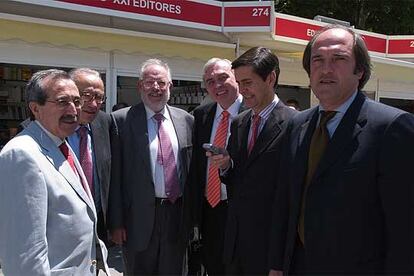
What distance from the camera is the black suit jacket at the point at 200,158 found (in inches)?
127

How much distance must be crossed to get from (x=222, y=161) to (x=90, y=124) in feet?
3.00

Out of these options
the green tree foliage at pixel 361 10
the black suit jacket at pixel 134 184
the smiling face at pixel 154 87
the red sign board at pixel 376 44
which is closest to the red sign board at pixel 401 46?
the red sign board at pixel 376 44

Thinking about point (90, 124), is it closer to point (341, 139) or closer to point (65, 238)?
point (65, 238)

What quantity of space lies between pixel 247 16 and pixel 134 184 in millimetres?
5605

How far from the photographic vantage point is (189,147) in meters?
3.27

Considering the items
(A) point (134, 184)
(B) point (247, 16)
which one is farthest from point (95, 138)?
(B) point (247, 16)

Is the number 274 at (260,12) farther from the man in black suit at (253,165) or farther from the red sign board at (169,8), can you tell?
the man in black suit at (253,165)

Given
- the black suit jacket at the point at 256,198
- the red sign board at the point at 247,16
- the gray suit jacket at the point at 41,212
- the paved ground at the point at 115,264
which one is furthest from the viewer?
the red sign board at the point at 247,16

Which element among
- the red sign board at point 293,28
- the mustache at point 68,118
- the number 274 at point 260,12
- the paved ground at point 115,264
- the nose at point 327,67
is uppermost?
the number 274 at point 260,12

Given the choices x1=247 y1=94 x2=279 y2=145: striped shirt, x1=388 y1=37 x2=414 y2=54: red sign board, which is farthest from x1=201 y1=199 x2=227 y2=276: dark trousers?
x1=388 y1=37 x2=414 y2=54: red sign board

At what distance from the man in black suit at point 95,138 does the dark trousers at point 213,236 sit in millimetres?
704

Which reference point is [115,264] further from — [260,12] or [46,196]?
[260,12]

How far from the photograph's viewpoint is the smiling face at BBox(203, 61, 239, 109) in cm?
321

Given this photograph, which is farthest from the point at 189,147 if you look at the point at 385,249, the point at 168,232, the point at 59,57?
the point at 59,57
